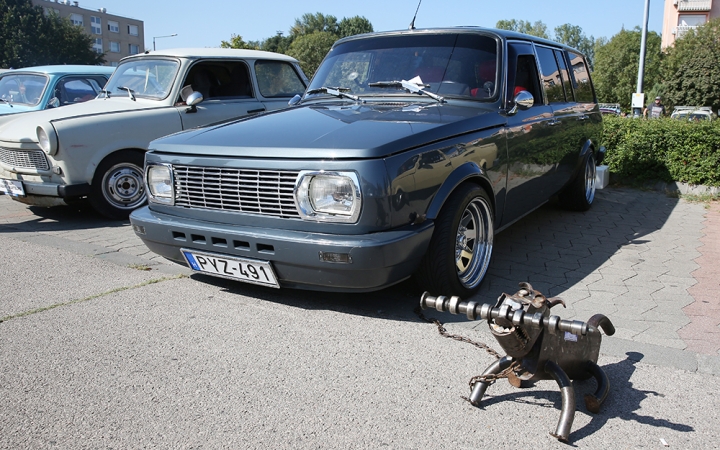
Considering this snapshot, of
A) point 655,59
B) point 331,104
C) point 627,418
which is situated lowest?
point 627,418

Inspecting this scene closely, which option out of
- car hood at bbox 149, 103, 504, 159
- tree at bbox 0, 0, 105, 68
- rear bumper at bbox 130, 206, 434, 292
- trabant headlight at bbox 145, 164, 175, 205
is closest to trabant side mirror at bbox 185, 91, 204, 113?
car hood at bbox 149, 103, 504, 159

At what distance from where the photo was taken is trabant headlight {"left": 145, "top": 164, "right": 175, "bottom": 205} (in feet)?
13.1

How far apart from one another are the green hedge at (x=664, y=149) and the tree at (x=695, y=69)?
34223 millimetres

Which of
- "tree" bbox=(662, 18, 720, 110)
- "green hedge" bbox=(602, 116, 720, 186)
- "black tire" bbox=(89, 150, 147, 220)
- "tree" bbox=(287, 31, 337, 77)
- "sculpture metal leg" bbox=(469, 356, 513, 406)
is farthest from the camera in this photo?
"tree" bbox=(287, 31, 337, 77)

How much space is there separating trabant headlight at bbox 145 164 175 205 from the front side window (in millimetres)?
3973

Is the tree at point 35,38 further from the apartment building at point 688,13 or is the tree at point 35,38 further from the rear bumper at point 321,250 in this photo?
the apartment building at point 688,13

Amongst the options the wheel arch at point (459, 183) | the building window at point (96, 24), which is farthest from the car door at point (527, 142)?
the building window at point (96, 24)

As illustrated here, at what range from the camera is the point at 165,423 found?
8.31 ft

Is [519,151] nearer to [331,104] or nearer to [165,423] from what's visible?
[331,104]

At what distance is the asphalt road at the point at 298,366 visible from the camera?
2486mm

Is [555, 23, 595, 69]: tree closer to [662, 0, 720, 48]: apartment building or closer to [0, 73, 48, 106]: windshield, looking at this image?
[662, 0, 720, 48]: apartment building

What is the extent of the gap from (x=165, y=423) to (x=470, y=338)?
173 centimetres

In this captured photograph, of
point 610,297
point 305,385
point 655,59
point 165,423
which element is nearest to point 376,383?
point 305,385

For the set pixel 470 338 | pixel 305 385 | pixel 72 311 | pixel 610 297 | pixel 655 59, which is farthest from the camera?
pixel 655 59
